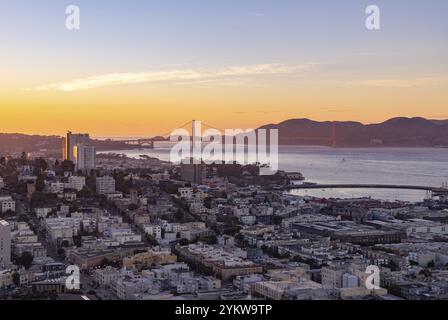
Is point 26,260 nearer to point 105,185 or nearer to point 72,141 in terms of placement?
point 105,185

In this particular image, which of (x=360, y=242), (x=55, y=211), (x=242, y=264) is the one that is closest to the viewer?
(x=242, y=264)

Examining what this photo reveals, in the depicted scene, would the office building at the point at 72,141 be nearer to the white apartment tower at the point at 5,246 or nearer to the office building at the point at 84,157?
the office building at the point at 84,157

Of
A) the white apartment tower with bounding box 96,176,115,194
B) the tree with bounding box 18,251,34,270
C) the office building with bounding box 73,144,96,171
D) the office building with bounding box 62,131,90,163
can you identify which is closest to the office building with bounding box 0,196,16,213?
the white apartment tower with bounding box 96,176,115,194

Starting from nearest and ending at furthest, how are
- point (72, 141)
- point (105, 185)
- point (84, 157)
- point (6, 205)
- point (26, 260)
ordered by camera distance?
point (26, 260) < point (6, 205) < point (105, 185) < point (84, 157) < point (72, 141)

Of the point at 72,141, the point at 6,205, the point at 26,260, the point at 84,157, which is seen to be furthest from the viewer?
the point at 72,141

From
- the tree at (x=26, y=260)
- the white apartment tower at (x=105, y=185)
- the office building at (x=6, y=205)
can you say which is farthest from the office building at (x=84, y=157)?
the tree at (x=26, y=260)

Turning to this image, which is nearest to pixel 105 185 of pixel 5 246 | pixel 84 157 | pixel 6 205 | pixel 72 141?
pixel 6 205
